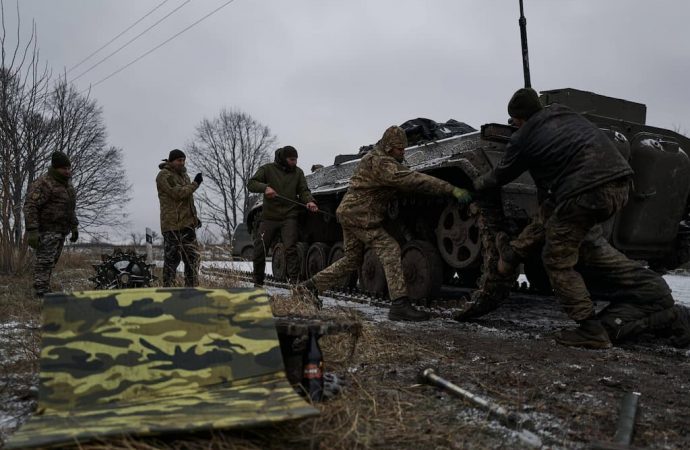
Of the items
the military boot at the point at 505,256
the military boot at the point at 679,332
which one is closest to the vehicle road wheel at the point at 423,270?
the military boot at the point at 505,256

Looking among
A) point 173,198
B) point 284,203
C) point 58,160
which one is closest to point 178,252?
point 173,198

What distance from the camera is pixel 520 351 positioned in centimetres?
418

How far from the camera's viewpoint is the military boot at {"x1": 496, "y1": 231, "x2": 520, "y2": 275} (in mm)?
5117

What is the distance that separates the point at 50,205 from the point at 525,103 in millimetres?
5685

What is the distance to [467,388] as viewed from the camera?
125 inches

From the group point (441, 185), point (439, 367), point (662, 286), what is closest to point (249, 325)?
point (439, 367)

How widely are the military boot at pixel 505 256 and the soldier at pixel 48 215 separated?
525 centimetres

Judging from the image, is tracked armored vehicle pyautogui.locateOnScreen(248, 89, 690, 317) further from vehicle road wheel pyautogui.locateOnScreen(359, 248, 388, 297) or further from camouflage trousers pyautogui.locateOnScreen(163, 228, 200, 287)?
camouflage trousers pyautogui.locateOnScreen(163, 228, 200, 287)

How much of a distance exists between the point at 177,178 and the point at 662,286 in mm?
5167

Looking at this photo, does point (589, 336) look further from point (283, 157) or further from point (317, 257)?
point (317, 257)

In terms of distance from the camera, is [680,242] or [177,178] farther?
[177,178]

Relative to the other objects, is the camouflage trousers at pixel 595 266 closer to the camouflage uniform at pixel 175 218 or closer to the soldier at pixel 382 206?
the soldier at pixel 382 206

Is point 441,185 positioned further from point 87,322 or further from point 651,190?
point 87,322

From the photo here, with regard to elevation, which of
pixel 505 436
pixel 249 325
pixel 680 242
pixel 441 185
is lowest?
pixel 505 436
